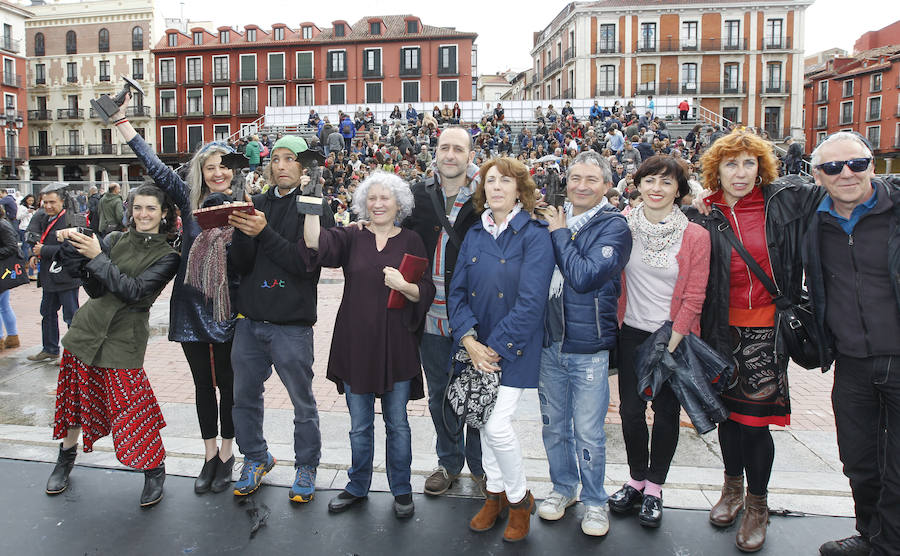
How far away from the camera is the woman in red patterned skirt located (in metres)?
3.30

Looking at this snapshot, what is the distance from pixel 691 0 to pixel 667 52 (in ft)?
12.1

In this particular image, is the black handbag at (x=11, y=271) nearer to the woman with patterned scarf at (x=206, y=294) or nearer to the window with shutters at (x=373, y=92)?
the woman with patterned scarf at (x=206, y=294)

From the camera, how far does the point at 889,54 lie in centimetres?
4219

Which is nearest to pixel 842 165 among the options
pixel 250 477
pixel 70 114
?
pixel 250 477

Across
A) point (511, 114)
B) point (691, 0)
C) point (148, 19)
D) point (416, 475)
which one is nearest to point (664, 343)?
point (416, 475)

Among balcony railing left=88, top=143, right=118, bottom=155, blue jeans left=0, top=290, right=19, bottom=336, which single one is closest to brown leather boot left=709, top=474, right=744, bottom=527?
blue jeans left=0, top=290, right=19, bottom=336

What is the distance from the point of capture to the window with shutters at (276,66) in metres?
43.2

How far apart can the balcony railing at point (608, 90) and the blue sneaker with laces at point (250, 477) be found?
4320cm

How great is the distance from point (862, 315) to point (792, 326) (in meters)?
0.28

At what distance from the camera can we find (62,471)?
3.53 meters

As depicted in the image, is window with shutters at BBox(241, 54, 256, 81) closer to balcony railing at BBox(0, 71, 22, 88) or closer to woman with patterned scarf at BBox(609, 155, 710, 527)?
balcony railing at BBox(0, 71, 22, 88)

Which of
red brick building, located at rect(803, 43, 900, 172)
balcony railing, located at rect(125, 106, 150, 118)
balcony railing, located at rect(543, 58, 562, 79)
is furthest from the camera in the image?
balcony railing, located at rect(543, 58, 562, 79)

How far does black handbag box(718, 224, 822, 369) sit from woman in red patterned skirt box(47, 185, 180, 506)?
3057 mm

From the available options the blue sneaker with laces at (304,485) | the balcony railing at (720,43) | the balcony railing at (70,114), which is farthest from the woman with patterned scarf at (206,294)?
the balcony railing at (70,114)
